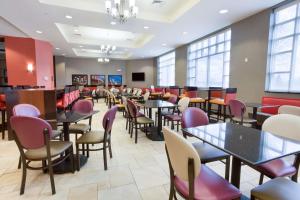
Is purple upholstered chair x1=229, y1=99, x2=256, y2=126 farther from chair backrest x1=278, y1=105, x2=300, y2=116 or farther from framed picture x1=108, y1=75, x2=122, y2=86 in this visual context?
framed picture x1=108, y1=75, x2=122, y2=86

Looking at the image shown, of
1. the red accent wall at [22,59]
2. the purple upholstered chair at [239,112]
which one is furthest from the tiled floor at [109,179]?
the red accent wall at [22,59]

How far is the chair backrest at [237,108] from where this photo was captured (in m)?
3.59

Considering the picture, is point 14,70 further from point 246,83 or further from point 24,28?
point 246,83

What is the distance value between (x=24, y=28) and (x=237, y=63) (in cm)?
736

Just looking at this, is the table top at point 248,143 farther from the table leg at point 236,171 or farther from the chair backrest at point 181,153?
the chair backrest at point 181,153

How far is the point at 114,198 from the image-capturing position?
1.89 metres

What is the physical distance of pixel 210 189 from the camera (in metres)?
1.26

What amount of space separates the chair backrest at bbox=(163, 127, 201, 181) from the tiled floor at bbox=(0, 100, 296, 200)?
3.01 feet

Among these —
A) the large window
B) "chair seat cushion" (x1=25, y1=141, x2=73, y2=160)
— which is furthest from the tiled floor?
the large window

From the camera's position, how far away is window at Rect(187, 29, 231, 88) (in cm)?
648

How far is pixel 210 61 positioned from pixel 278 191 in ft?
22.0

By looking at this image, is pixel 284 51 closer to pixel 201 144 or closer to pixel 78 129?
pixel 201 144

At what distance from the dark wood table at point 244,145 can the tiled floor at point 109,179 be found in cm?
78

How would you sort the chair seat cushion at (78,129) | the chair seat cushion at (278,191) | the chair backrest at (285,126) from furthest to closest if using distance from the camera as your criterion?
the chair seat cushion at (78,129) < the chair backrest at (285,126) < the chair seat cushion at (278,191)
